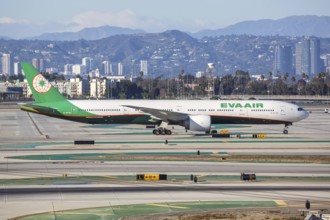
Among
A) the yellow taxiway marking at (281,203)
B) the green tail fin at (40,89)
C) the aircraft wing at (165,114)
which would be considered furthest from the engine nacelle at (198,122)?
the yellow taxiway marking at (281,203)

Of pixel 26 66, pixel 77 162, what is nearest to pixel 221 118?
pixel 26 66

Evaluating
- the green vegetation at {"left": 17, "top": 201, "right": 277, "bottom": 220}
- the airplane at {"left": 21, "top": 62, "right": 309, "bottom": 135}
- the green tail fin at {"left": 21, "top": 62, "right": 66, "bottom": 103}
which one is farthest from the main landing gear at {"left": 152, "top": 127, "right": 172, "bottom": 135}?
the green vegetation at {"left": 17, "top": 201, "right": 277, "bottom": 220}

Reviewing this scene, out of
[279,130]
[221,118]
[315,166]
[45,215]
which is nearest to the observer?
[45,215]

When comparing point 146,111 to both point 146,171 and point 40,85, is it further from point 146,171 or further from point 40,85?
point 146,171

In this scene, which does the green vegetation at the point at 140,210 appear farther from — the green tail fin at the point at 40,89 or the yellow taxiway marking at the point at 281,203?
the green tail fin at the point at 40,89

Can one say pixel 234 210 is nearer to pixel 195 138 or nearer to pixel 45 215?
pixel 45 215
